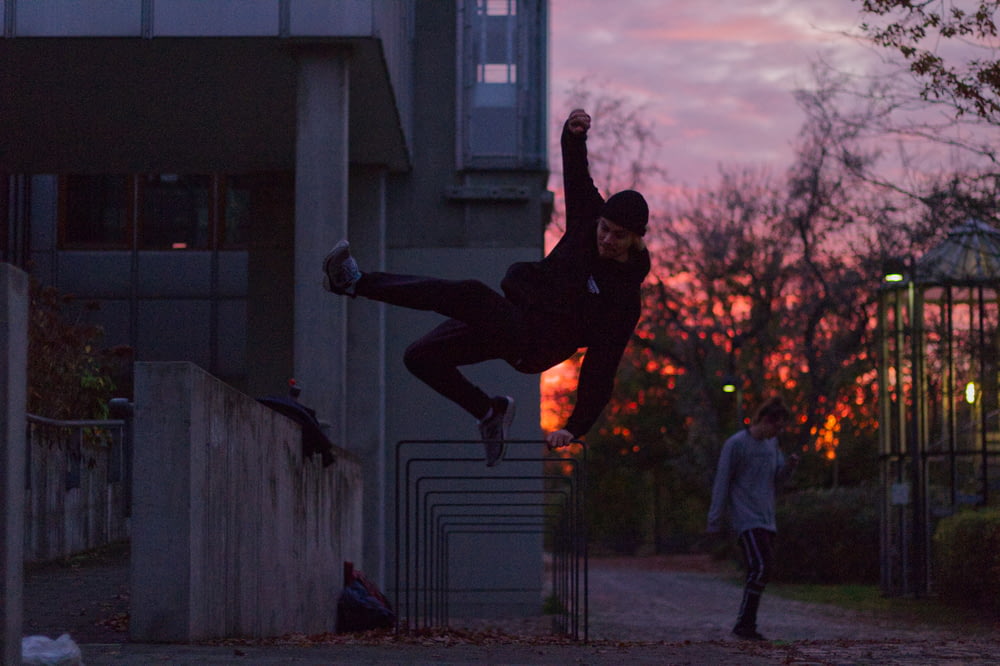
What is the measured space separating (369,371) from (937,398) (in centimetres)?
801

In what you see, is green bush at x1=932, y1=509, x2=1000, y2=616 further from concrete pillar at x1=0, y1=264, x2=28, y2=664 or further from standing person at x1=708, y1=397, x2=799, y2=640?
concrete pillar at x1=0, y1=264, x2=28, y2=664

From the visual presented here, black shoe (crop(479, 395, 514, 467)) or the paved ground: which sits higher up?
black shoe (crop(479, 395, 514, 467))

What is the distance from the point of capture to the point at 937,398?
70.2 feet

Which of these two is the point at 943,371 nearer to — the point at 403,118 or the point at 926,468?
the point at 926,468

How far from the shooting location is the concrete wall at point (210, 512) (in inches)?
294

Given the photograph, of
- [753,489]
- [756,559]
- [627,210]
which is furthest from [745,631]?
[627,210]

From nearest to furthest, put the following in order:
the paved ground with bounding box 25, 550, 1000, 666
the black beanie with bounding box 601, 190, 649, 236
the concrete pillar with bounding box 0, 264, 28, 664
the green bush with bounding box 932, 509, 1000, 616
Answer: the concrete pillar with bounding box 0, 264, 28, 664, the black beanie with bounding box 601, 190, 649, 236, the paved ground with bounding box 25, 550, 1000, 666, the green bush with bounding box 932, 509, 1000, 616

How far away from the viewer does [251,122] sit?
57.5 feet

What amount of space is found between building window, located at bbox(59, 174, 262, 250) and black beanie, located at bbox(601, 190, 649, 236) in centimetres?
2111

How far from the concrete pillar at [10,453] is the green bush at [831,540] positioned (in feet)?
82.2

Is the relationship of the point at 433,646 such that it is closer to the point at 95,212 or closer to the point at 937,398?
the point at 937,398

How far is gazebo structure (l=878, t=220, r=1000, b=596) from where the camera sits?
798 inches

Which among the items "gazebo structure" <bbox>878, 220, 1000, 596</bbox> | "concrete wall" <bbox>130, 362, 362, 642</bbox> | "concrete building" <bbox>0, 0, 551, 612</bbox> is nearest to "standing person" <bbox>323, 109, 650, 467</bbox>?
"concrete wall" <bbox>130, 362, 362, 642</bbox>

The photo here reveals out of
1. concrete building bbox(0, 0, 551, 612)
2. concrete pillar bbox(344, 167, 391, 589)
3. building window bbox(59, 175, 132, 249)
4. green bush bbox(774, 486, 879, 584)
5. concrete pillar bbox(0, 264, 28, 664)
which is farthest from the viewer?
green bush bbox(774, 486, 879, 584)
